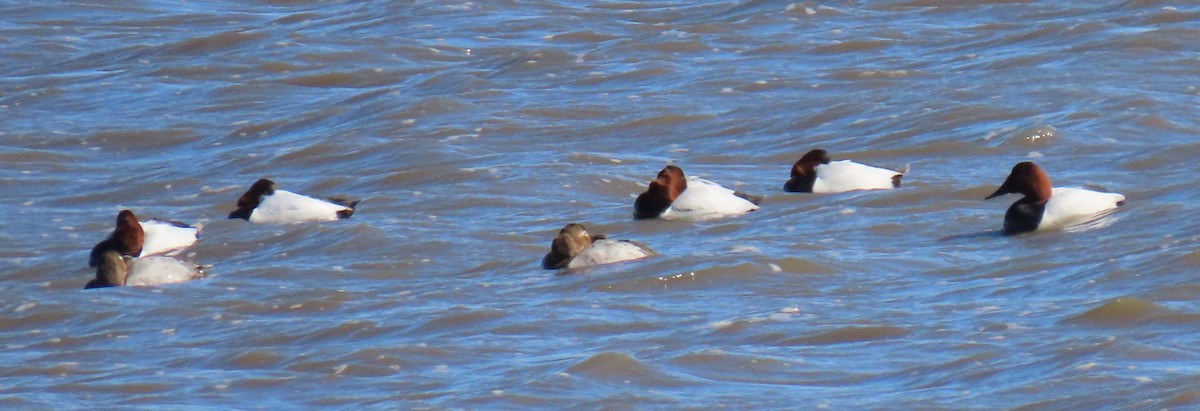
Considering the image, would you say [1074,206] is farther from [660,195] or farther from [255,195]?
[255,195]

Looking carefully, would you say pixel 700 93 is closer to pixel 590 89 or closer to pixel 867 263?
pixel 590 89

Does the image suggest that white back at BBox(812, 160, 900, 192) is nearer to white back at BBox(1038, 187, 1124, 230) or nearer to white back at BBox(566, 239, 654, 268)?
white back at BBox(1038, 187, 1124, 230)

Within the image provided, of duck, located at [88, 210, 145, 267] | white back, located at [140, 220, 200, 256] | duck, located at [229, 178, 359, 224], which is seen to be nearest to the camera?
duck, located at [88, 210, 145, 267]

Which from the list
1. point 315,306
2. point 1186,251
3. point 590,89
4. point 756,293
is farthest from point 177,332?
point 590,89

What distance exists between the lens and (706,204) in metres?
13.2

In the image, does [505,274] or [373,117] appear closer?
[505,274]

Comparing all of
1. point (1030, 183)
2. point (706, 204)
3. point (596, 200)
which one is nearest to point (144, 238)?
point (596, 200)

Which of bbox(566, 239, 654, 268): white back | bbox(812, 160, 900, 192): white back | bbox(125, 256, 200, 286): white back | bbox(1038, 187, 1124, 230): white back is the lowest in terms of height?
bbox(125, 256, 200, 286): white back

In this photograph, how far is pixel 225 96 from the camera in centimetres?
1972

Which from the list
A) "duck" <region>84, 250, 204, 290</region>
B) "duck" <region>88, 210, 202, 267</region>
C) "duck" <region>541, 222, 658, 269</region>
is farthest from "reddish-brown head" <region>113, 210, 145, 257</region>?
"duck" <region>541, 222, 658, 269</region>

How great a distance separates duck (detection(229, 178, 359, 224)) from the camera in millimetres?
13805

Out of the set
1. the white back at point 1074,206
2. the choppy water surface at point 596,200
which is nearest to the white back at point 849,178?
the choppy water surface at point 596,200

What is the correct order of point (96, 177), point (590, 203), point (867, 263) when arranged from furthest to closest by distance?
1. point (96, 177)
2. point (590, 203)
3. point (867, 263)

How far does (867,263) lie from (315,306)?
2910 mm
